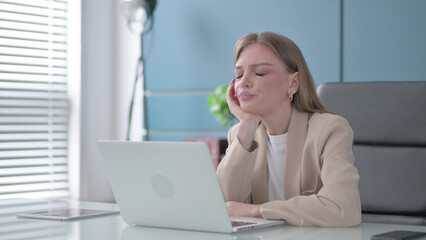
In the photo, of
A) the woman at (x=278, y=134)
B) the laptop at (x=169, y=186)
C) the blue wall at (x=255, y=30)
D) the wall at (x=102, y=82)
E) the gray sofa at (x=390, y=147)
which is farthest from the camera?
the wall at (x=102, y=82)

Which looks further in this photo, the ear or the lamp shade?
the lamp shade

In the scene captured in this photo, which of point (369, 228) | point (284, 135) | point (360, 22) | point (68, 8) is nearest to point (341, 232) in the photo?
point (369, 228)

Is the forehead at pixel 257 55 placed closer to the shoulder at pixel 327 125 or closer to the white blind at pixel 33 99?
the shoulder at pixel 327 125

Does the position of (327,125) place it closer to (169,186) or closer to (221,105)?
(169,186)

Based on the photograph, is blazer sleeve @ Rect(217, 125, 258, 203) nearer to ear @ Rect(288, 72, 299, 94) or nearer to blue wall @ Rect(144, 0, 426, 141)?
ear @ Rect(288, 72, 299, 94)

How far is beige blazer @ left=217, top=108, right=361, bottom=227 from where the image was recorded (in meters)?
1.56

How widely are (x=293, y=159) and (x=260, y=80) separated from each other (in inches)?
10.2

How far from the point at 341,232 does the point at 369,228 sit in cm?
11

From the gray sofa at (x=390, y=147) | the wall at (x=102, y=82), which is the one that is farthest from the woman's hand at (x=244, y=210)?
→ the wall at (x=102, y=82)

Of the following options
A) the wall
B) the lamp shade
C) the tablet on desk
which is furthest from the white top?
the wall

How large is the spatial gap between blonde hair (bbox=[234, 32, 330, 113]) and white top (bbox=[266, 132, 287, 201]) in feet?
0.40

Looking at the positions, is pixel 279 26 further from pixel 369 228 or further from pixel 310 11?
pixel 369 228

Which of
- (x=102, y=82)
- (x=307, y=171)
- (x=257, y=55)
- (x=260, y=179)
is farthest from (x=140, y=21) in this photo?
(x=307, y=171)

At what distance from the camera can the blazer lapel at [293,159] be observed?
1.84m
